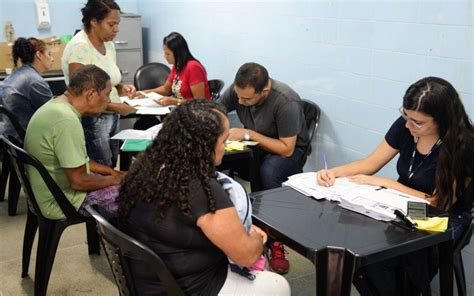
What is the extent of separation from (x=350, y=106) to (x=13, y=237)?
2236 mm

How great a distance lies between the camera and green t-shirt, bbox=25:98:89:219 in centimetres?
228

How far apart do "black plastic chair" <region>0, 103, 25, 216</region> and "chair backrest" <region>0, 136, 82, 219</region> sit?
743 mm

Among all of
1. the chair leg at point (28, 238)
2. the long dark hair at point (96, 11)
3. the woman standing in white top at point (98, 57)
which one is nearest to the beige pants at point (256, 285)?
the chair leg at point (28, 238)

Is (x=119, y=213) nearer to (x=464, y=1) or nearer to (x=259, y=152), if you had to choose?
(x=259, y=152)

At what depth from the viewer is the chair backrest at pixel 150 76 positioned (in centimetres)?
444

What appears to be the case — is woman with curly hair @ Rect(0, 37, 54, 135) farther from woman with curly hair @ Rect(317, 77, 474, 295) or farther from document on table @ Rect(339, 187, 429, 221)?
document on table @ Rect(339, 187, 429, 221)

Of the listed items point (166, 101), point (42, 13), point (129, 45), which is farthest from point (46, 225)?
point (42, 13)

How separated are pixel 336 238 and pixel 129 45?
442 centimetres

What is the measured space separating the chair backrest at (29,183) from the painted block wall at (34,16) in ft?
11.3

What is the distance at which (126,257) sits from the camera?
155 cm

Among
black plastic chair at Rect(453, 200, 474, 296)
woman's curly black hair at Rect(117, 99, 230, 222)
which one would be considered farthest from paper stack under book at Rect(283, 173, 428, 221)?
woman's curly black hair at Rect(117, 99, 230, 222)

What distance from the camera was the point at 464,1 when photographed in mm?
2307

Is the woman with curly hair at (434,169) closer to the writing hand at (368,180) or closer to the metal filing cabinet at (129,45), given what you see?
the writing hand at (368,180)

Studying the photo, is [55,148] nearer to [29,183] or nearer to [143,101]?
[29,183]
